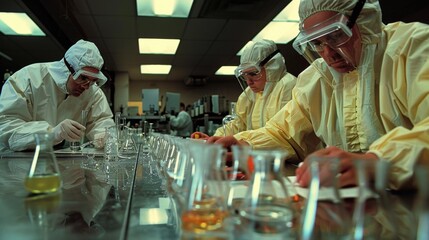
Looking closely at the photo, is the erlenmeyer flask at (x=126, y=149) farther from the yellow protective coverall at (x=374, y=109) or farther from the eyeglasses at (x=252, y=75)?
the eyeglasses at (x=252, y=75)

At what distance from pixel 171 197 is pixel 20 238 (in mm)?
352

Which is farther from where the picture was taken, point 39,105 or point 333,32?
point 39,105

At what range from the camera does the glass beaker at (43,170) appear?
2.76 ft

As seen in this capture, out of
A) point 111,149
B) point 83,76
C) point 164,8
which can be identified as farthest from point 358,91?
point 164,8

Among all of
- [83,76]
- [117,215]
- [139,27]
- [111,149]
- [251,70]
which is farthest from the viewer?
[139,27]

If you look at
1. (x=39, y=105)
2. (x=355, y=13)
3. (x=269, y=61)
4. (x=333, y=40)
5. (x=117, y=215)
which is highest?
(x=269, y=61)

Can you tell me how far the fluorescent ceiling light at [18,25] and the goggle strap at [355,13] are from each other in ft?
13.7

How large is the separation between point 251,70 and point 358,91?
4.80 feet

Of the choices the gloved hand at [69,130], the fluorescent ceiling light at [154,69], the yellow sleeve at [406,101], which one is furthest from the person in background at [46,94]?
the fluorescent ceiling light at [154,69]

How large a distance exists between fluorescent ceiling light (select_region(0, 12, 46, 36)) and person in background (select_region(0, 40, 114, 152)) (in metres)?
2.25

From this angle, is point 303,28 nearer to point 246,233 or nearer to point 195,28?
point 246,233

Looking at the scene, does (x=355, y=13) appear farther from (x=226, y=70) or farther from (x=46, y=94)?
(x=226, y=70)

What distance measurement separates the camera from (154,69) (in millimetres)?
8469

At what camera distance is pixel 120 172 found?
130 centimetres
